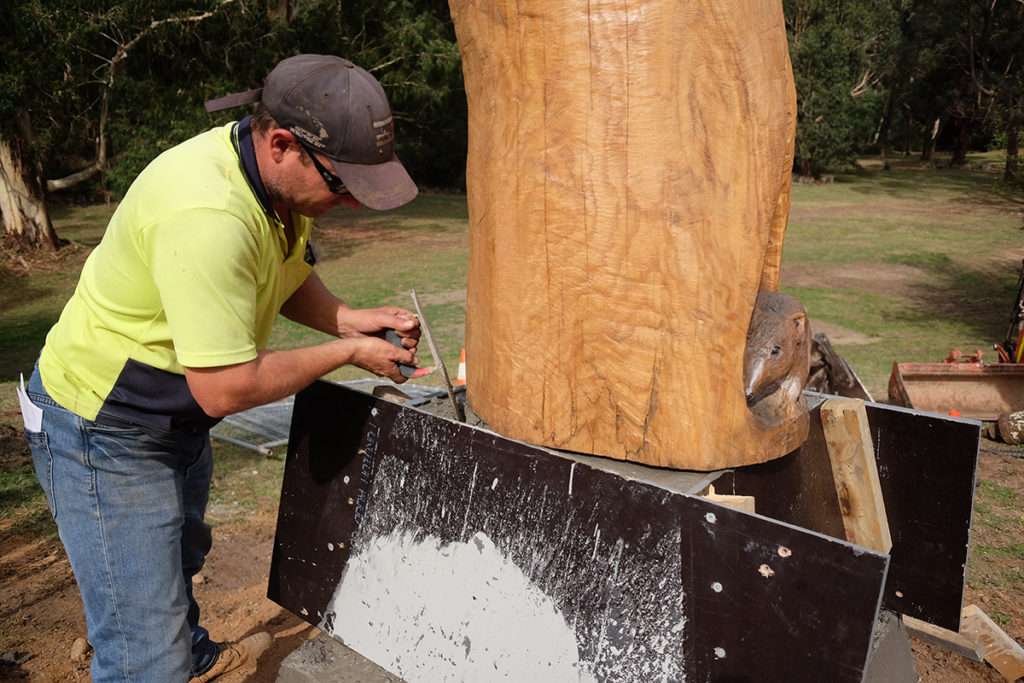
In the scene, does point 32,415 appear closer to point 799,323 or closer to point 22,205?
point 799,323

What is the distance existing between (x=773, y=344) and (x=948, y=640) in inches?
66.9

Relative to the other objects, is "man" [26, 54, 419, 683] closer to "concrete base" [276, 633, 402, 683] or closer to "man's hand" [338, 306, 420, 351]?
"man's hand" [338, 306, 420, 351]

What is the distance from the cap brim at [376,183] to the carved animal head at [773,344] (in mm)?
768

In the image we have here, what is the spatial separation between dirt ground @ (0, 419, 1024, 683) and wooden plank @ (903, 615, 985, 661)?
3 centimetres

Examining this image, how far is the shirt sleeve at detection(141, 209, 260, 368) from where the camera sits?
1544mm

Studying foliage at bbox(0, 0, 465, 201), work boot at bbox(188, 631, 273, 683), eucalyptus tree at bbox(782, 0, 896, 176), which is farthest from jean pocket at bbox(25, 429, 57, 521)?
eucalyptus tree at bbox(782, 0, 896, 176)

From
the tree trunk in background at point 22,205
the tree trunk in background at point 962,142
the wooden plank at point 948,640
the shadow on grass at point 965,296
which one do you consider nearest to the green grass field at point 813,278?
the shadow on grass at point 965,296

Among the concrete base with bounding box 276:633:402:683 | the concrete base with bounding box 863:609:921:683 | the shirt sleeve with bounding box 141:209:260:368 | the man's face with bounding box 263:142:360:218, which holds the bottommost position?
the concrete base with bounding box 276:633:402:683

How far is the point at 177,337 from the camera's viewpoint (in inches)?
61.3

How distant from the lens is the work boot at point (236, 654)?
97.4 inches

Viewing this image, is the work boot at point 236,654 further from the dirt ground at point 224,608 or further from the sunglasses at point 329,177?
the sunglasses at point 329,177

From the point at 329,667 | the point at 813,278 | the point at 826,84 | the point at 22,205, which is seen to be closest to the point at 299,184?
the point at 329,667

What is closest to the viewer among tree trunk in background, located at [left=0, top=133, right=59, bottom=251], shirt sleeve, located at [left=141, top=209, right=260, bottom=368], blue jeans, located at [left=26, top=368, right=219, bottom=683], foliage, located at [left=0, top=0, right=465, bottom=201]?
shirt sleeve, located at [left=141, top=209, right=260, bottom=368]

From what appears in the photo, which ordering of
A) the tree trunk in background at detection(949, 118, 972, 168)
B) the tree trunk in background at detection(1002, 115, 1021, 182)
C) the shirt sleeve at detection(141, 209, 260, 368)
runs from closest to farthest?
the shirt sleeve at detection(141, 209, 260, 368) → the tree trunk in background at detection(1002, 115, 1021, 182) → the tree trunk in background at detection(949, 118, 972, 168)
